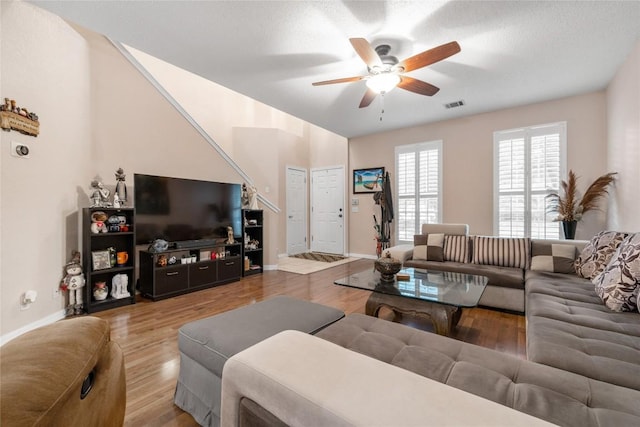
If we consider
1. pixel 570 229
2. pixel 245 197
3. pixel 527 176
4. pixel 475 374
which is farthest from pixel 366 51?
pixel 570 229

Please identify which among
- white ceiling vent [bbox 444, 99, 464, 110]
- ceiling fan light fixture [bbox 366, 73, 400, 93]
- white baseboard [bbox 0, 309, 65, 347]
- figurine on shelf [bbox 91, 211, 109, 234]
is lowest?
white baseboard [bbox 0, 309, 65, 347]

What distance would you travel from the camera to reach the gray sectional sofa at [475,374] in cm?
62

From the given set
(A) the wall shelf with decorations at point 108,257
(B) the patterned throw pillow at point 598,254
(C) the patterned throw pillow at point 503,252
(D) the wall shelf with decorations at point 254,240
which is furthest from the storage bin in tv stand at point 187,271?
(B) the patterned throw pillow at point 598,254

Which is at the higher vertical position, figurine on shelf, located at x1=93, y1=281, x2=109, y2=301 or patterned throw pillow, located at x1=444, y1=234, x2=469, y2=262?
patterned throw pillow, located at x1=444, y1=234, x2=469, y2=262

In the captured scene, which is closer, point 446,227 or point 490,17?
point 490,17

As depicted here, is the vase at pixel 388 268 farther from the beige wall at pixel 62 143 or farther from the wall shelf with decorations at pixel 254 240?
the beige wall at pixel 62 143

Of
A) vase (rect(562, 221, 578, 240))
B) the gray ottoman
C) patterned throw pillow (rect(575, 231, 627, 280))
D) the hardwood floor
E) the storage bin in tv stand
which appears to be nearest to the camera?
the gray ottoman

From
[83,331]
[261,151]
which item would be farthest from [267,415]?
[261,151]

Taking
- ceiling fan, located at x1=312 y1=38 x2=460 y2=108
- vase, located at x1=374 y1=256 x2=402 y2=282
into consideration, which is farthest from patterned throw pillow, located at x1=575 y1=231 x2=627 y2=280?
ceiling fan, located at x1=312 y1=38 x2=460 y2=108

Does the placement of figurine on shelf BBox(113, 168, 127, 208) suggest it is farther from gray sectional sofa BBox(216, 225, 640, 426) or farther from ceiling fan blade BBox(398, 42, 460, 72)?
ceiling fan blade BBox(398, 42, 460, 72)

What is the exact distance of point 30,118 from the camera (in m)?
2.30

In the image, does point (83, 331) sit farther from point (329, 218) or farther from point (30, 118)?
point (329, 218)

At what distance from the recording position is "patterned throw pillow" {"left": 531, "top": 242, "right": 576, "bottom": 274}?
272 centimetres

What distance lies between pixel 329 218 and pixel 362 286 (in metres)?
4.25
